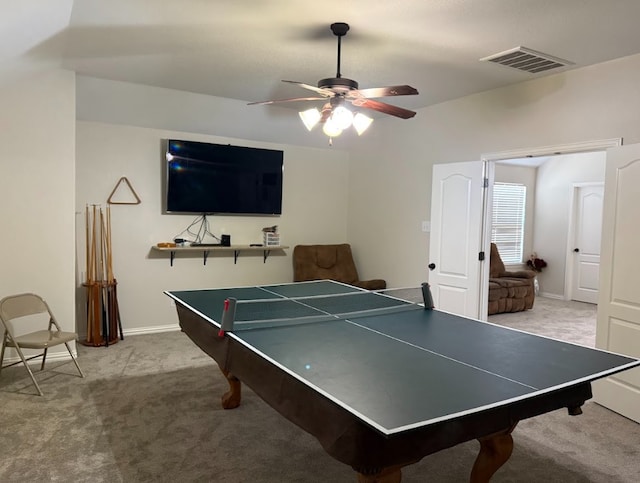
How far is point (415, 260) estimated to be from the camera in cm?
539

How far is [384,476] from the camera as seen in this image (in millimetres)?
1549

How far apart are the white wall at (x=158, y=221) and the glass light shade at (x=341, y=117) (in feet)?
8.82

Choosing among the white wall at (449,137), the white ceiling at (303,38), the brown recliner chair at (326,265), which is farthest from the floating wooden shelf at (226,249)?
the white ceiling at (303,38)

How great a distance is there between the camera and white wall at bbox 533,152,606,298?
7711 millimetres

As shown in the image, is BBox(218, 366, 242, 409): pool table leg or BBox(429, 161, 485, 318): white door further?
BBox(429, 161, 485, 318): white door

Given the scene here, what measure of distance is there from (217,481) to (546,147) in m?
3.59

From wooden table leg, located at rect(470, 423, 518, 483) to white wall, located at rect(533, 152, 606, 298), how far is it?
21.3ft

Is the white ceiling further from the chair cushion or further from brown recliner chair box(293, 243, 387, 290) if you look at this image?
brown recliner chair box(293, 243, 387, 290)

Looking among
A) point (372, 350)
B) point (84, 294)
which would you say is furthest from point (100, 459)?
point (84, 294)

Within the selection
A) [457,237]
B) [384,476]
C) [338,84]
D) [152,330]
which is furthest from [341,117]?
[152,330]

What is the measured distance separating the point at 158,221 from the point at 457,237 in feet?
10.4

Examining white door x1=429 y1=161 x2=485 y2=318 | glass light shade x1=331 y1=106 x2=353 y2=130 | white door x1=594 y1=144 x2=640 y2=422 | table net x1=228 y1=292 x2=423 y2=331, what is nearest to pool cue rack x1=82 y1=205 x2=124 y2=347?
table net x1=228 y1=292 x2=423 y2=331

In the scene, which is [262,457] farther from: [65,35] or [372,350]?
[65,35]

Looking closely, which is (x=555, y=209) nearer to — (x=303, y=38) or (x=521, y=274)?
(x=521, y=274)
